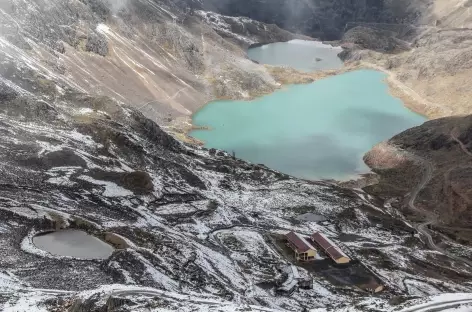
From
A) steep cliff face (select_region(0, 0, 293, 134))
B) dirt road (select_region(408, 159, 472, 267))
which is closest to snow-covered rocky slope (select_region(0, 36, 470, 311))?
dirt road (select_region(408, 159, 472, 267))

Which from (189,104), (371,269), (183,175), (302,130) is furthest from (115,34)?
(371,269)

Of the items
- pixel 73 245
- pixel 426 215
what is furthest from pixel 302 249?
pixel 426 215

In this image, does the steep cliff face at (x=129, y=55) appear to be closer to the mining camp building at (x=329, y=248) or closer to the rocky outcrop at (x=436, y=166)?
the rocky outcrop at (x=436, y=166)

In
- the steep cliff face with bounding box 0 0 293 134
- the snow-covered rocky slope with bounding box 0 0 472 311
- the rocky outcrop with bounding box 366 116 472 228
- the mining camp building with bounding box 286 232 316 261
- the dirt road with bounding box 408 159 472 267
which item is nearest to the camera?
the snow-covered rocky slope with bounding box 0 0 472 311

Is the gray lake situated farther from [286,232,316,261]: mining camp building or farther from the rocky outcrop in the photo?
the rocky outcrop

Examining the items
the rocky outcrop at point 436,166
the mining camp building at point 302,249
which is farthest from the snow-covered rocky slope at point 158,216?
the rocky outcrop at point 436,166

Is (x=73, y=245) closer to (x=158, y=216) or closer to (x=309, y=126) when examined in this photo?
(x=158, y=216)

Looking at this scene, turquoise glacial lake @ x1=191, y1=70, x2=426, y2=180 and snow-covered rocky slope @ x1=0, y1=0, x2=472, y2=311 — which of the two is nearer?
snow-covered rocky slope @ x1=0, y1=0, x2=472, y2=311
